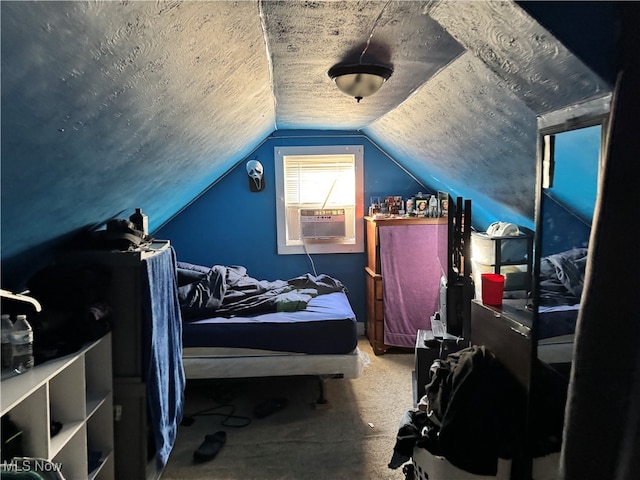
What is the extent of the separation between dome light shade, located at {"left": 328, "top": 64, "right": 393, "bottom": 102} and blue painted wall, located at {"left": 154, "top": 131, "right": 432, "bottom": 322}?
2.38 metres

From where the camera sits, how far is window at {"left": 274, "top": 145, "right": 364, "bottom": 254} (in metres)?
4.65

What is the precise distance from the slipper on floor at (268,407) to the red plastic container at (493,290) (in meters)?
1.72

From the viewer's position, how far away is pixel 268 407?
10.3 ft

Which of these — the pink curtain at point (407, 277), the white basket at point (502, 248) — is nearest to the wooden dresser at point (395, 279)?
the pink curtain at point (407, 277)

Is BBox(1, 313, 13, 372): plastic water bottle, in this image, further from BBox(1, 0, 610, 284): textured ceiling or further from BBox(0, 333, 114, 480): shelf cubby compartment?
BBox(1, 0, 610, 284): textured ceiling

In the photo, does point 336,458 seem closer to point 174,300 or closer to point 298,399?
point 298,399

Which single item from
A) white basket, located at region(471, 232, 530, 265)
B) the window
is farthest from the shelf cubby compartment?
the window

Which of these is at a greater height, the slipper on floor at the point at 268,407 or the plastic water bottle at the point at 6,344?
the plastic water bottle at the point at 6,344

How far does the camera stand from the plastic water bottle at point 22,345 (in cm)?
163

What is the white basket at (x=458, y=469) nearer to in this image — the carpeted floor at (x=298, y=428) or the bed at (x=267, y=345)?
the carpeted floor at (x=298, y=428)

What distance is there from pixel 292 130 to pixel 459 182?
5.86 ft

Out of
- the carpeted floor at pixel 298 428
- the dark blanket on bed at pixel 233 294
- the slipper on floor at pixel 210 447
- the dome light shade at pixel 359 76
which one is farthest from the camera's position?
the dark blanket on bed at pixel 233 294

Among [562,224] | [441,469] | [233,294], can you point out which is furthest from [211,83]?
[233,294]

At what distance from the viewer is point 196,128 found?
7.59ft
